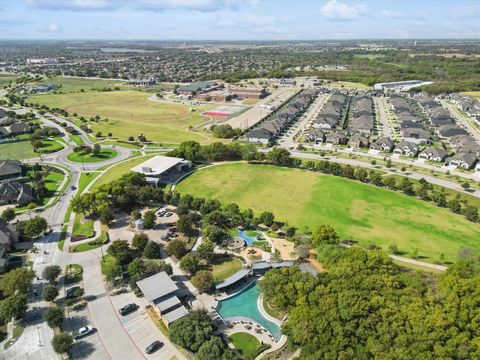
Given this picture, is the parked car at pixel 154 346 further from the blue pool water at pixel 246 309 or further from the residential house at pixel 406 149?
the residential house at pixel 406 149

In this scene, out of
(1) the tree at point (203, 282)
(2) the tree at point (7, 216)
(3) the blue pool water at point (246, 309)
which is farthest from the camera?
(2) the tree at point (7, 216)

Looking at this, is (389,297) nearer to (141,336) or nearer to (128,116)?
(141,336)

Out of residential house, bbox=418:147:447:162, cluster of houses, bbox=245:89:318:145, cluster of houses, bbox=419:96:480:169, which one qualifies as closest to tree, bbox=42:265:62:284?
cluster of houses, bbox=245:89:318:145

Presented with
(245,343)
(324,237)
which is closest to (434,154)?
(324,237)

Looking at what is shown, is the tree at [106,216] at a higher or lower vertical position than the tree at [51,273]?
higher

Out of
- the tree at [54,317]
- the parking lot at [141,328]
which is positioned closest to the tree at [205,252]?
the parking lot at [141,328]

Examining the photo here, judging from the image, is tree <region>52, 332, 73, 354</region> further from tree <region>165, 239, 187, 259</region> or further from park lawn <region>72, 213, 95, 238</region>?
park lawn <region>72, 213, 95, 238</region>
